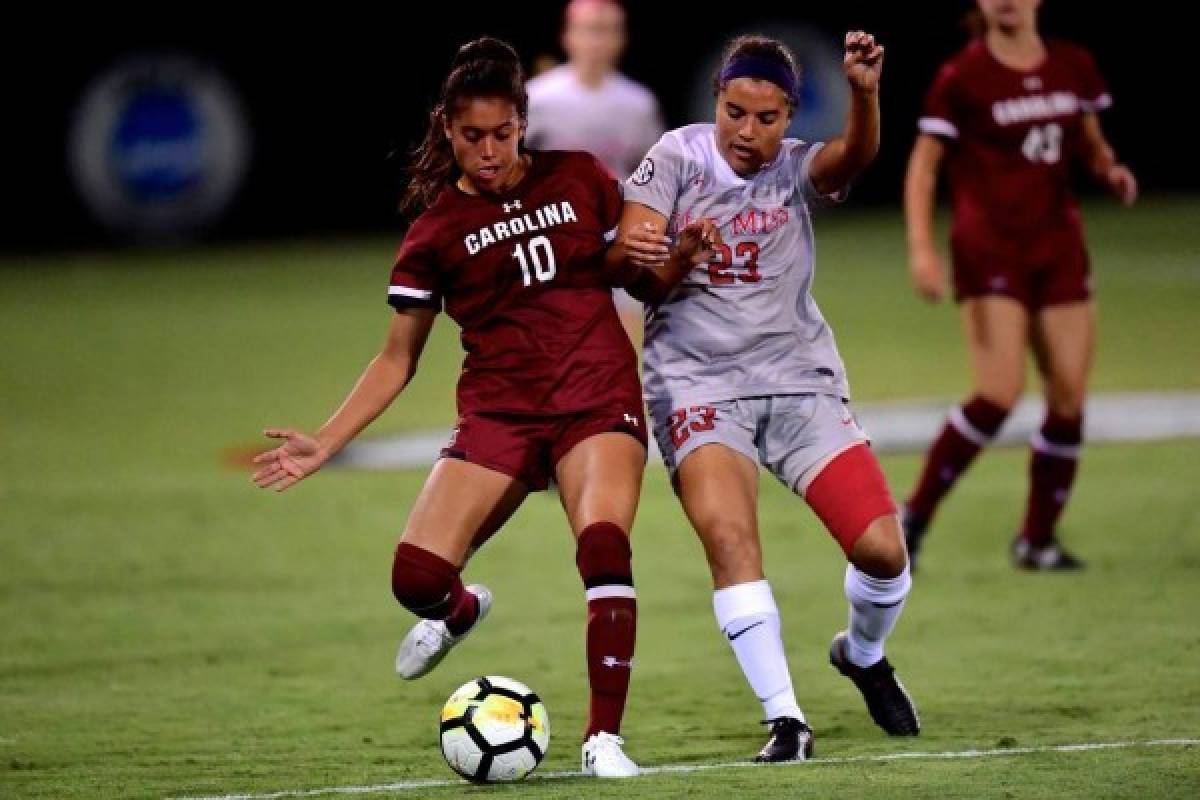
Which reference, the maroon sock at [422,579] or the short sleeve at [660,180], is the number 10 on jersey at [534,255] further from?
the maroon sock at [422,579]

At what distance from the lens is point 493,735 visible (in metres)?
5.96

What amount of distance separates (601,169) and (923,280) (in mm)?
2588

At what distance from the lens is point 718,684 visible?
299 inches

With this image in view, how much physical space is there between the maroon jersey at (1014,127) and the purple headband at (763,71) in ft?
9.79

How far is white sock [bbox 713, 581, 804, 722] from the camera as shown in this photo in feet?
20.4

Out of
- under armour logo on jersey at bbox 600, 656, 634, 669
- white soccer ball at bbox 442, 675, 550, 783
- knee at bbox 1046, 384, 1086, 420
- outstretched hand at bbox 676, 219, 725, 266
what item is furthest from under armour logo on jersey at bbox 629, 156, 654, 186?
knee at bbox 1046, 384, 1086, 420

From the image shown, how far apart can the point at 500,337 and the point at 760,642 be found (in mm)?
1121

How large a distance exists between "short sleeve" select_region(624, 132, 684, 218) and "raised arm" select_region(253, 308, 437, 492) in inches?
26.4

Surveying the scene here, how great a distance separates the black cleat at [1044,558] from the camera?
9508mm

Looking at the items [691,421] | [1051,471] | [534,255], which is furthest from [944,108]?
[534,255]

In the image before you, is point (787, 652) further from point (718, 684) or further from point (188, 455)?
point (188, 455)

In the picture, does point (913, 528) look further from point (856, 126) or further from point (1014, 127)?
point (856, 126)

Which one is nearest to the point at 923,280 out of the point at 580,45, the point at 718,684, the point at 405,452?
the point at 718,684

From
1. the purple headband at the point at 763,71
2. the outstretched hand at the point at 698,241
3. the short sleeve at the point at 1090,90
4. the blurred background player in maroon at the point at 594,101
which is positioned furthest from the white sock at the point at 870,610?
the blurred background player in maroon at the point at 594,101
